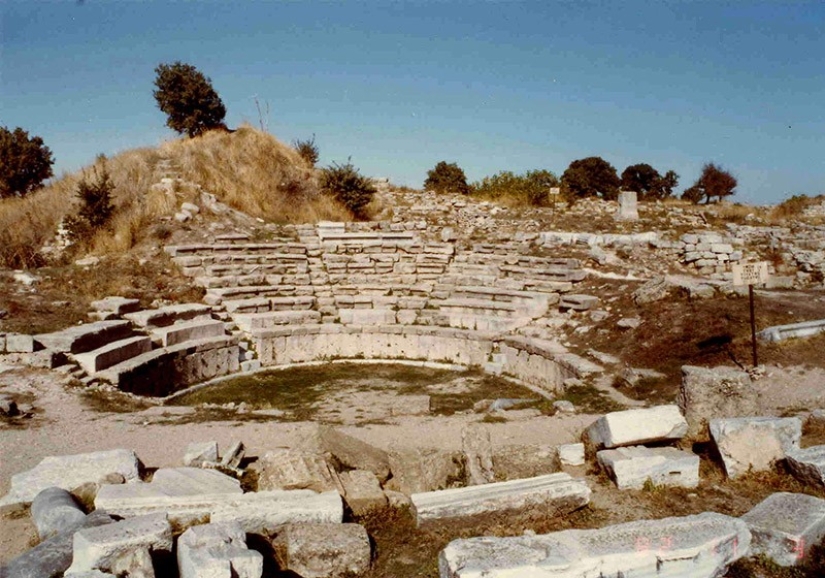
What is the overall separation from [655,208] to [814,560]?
20.2 m

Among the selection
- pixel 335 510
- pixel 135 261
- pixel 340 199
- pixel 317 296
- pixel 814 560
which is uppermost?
pixel 340 199

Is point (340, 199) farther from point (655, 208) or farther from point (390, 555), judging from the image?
point (390, 555)

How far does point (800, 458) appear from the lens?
591cm

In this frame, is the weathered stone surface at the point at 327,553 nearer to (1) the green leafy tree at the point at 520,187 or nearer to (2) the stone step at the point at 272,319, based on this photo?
(2) the stone step at the point at 272,319

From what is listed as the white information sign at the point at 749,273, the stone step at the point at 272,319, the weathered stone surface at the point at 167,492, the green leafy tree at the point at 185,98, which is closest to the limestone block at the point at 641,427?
the white information sign at the point at 749,273

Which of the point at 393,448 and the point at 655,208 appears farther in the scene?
the point at 655,208

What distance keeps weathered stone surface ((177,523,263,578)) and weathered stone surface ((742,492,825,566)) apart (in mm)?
3713

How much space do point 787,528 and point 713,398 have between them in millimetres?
2213

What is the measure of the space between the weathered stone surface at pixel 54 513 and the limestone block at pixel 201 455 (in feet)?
3.79

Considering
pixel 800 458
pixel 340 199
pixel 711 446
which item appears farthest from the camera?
pixel 340 199

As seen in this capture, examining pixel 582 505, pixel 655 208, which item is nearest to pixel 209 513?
pixel 582 505

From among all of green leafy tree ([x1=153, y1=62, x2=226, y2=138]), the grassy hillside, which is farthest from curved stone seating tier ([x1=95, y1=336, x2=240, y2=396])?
green leafy tree ([x1=153, y1=62, x2=226, y2=138])

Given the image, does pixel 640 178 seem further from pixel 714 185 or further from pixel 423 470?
pixel 423 470

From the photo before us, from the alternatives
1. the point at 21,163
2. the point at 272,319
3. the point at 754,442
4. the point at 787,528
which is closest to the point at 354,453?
the point at 787,528
